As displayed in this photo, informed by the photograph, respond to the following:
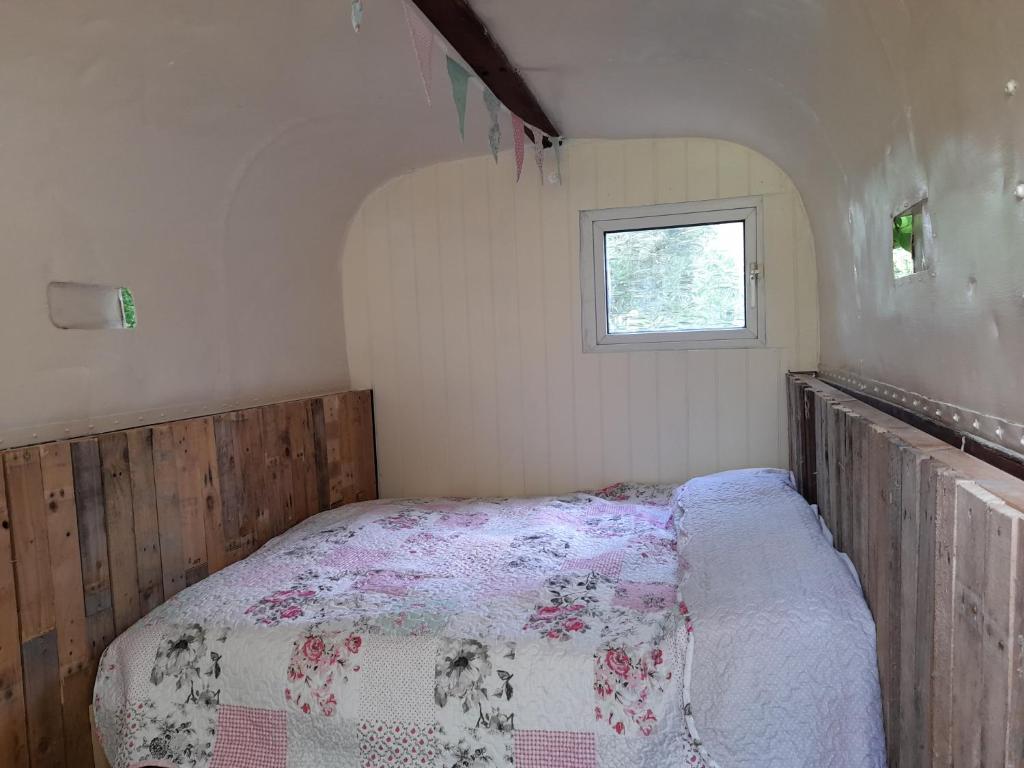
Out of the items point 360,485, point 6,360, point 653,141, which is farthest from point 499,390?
point 6,360

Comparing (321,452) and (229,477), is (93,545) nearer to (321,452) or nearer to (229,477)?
(229,477)

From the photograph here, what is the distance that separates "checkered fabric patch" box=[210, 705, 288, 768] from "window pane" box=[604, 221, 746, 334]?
1.97 meters

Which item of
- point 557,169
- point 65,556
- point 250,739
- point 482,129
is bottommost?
point 250,739

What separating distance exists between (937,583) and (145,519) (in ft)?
6.24

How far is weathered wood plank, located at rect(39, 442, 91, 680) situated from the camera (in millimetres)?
1562

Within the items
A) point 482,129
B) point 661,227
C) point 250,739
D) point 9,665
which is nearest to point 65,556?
point 9,665

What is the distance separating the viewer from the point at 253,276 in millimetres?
2422

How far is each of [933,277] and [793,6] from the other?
690 millimetres

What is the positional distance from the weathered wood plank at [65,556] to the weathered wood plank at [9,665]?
0.33 feet

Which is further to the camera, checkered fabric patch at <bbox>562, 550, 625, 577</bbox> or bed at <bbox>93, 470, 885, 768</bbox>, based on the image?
checkered fabric patch at <bbox>562, 550, 625, 577</bbox>

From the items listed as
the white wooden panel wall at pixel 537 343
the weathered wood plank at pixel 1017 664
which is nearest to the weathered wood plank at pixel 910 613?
the weathered wood plank at pixel 1017 664

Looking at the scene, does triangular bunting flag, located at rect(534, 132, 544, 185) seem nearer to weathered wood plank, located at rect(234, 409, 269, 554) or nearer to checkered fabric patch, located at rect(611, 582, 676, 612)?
weathered wood plank, located at rect(234, 409, 269, 554)

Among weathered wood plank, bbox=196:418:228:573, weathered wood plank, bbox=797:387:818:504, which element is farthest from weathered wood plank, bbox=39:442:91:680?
weathered wood plank, bbox=797:387:818:504

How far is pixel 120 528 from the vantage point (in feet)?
5.77
